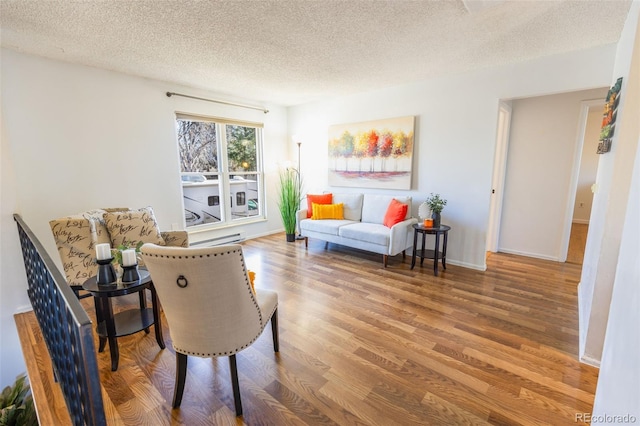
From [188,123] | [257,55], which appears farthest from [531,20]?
[188,123]

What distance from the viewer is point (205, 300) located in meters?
1.41

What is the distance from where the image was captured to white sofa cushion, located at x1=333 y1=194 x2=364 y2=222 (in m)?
4.54

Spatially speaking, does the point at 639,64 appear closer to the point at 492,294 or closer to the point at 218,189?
the point at 492,294

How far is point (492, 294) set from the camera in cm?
296

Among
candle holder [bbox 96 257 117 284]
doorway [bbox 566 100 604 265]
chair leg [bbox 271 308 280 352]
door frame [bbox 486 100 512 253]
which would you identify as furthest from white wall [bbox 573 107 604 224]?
candle holder [bbox 96 257 117 284]

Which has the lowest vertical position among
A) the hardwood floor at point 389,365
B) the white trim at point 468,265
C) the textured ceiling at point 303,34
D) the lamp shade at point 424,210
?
the hardwood floor at point 389,365

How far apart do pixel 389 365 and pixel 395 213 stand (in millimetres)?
2279

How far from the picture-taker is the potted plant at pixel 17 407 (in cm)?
205

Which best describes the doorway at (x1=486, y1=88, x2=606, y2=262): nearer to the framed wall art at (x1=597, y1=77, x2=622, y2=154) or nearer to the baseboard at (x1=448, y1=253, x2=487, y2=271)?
the baseboard at (x1=448, y1=253, x2=487, y2=271)

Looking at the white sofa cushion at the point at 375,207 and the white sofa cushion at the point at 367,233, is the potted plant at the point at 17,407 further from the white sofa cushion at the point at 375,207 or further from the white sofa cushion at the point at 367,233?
the white sofa cushion at the point at 375,207

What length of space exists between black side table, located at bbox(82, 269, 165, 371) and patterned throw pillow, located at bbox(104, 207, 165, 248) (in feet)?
2.75

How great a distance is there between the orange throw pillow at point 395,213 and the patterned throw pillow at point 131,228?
275cm

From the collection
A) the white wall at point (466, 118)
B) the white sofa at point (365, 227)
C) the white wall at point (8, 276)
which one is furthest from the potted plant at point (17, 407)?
the white wall at point (466, 118)

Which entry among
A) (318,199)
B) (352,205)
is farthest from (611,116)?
(318,199)
